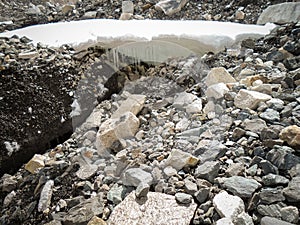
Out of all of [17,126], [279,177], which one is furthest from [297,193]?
[17,126]

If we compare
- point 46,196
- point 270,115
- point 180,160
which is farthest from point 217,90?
point 46,196

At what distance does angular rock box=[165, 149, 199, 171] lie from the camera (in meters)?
0.87

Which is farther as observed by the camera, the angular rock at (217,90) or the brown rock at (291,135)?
the angular rock at (217,90)

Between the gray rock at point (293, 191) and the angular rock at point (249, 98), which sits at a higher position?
the angular rock at point (249, 98)

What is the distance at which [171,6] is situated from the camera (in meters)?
1.81

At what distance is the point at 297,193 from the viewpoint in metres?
0.69

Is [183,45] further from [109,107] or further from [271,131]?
[271,131]

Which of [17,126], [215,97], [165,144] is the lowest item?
[17,126]

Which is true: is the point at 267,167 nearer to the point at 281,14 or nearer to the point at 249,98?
the point at 249,98

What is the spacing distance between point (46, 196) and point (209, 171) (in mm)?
537

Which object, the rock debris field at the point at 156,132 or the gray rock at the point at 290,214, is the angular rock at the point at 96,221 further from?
the gray rock at the point at 290,214

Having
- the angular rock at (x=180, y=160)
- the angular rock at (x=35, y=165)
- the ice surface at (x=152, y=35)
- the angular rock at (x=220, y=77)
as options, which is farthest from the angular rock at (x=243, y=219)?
the ice surface at (x=152, y=35)

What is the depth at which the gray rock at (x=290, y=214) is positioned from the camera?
66 centimetres

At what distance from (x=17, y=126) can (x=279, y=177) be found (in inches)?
41.0
